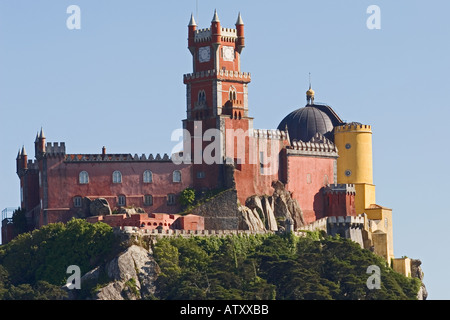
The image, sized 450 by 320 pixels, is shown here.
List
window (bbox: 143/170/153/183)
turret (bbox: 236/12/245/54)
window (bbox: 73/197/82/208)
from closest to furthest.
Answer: window (bbox: 73/197/82/208)
window (bbox: 143/170/153/183)
turret (bbox: 236/12/245/54)

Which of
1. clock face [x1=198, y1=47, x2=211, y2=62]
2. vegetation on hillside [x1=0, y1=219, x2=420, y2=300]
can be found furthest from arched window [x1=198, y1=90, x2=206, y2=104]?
vegetation on hillside [x1=0, y1=219, x2=420, y2=300]

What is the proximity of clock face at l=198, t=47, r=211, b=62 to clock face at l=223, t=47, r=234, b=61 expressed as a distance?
142 cm

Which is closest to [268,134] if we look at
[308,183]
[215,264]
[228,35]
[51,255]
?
[308,183]

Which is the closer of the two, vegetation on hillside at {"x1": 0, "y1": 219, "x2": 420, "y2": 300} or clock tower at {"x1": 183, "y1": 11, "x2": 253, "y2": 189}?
vegetation on hillside at {"x1": 0, "y1": 219, "x2": 420, "y2": 300}

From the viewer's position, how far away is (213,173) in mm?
188375

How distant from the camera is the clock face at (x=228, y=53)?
190750 mm

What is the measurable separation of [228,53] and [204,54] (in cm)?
219

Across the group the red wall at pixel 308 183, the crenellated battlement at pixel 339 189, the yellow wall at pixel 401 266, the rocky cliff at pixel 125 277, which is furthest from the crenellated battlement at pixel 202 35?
the yellow wall at pixel 401 266

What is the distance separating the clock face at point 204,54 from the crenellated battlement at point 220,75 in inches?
54.0

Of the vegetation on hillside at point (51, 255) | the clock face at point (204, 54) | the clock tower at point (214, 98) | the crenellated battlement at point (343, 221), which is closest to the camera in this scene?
the vegetation on hillside at point (51, 255)

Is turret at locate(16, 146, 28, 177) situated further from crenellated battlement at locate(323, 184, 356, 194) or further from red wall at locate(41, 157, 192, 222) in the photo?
crenellated battlement at locate(323, 184, 356, 194)

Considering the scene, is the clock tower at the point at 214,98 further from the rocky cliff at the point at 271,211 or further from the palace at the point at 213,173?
the rocky cliff at the point at 271,211

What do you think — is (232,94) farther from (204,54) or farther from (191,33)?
(191,33)

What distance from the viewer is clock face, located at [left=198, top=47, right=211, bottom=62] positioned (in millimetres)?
190625
